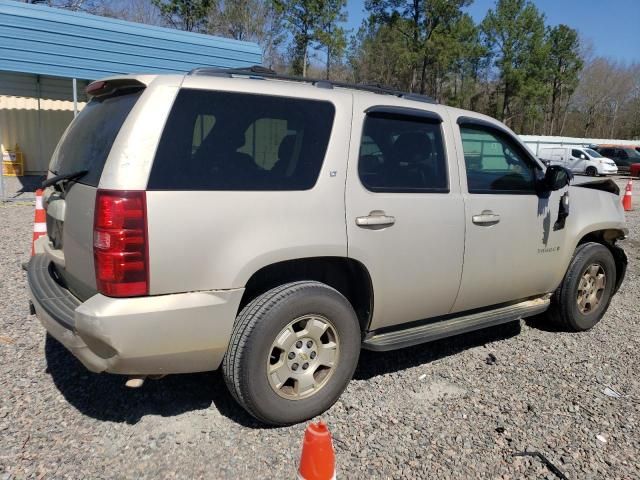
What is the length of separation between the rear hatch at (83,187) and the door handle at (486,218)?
2.37 meters

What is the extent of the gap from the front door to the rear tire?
295 mm

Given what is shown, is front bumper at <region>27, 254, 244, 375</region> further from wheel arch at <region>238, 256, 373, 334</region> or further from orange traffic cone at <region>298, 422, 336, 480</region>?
orange traffic cone at <region>298, 422, 336, 480</region>

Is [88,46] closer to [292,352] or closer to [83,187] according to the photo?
[83,187]

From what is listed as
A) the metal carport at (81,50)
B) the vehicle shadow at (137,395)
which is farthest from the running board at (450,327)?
the metal carport at (81,50)

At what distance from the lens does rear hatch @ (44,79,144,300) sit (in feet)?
8.88

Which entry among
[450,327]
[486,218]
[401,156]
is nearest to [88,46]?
[401,156]

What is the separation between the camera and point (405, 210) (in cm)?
337

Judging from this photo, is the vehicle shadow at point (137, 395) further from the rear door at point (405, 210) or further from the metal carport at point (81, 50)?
the metal carport at point (81, 50)

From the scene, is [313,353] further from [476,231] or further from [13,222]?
[13,222]

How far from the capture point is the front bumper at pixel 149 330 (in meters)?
2.51

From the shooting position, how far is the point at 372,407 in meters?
3.40

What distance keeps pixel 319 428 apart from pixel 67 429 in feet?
5.74

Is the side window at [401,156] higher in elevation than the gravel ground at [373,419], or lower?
higher

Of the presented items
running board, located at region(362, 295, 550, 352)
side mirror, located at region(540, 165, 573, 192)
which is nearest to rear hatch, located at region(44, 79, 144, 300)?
running board, located at region(362, 295, 550, 352)
